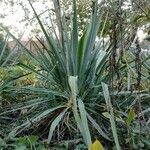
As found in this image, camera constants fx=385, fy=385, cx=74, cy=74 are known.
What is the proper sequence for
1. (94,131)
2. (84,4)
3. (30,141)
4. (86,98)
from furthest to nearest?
(84,4) < (86,98) < (94,131) < (30,141)

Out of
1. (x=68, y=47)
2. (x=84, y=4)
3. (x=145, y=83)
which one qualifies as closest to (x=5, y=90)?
(x=68, y=47)

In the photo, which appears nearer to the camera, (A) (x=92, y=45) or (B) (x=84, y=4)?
(A) (x=92, y=45)

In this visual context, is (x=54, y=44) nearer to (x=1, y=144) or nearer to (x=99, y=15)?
(x=99, y=15)

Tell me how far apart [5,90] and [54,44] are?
0.62 meters

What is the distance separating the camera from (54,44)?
3309 millimetres

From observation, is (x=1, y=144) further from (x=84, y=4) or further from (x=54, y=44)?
(x=84, y=4)

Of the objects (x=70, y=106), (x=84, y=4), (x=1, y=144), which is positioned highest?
(x=84, y=4)

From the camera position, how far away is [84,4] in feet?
19.6

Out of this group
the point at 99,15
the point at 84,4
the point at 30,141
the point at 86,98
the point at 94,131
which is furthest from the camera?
the point at 84,4

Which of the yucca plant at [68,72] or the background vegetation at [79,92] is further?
the yucca plant at [68,72]

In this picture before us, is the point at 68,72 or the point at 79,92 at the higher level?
the point at 68,72

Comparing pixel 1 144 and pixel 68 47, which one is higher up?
pixel 68 47

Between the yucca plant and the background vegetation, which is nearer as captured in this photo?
the background vegetation

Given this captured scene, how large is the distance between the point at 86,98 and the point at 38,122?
44cm
